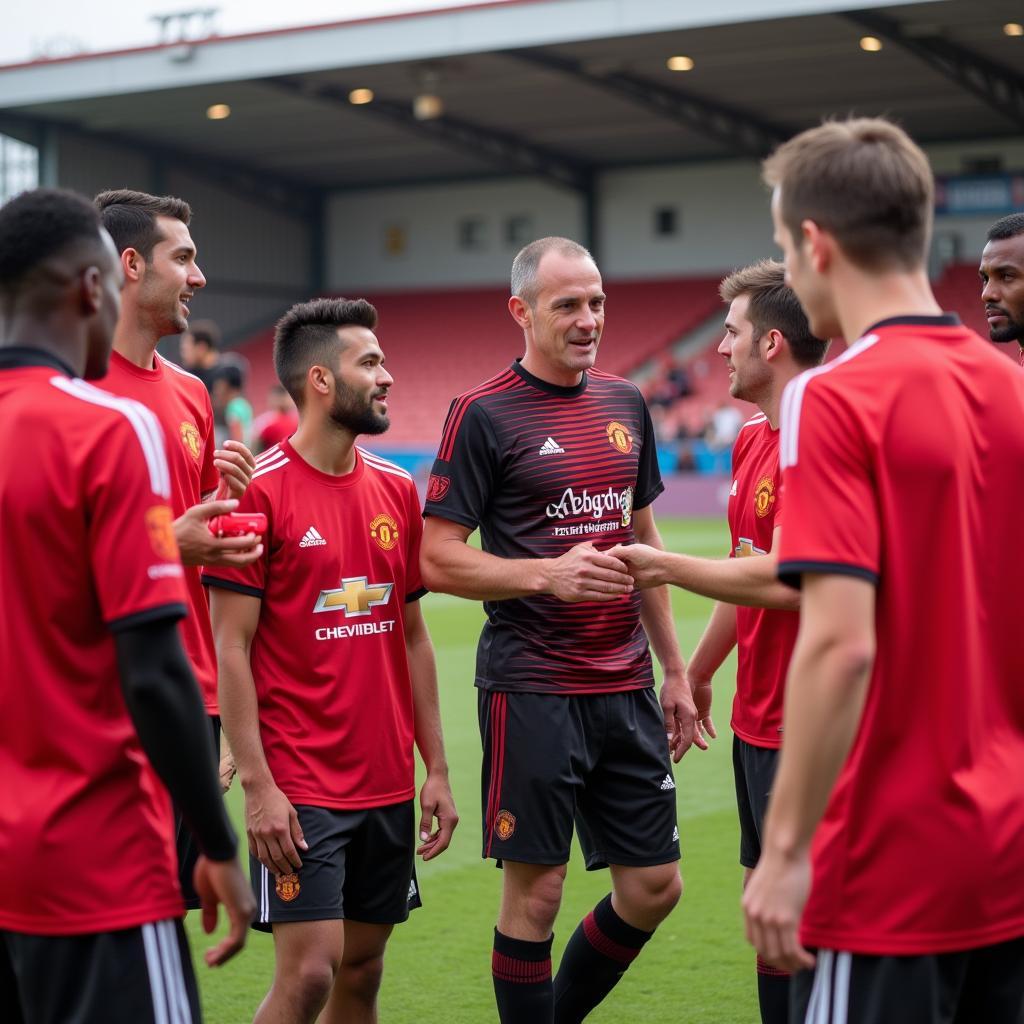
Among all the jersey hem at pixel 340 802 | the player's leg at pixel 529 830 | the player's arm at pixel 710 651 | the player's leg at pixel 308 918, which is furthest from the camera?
the player's arm at pixel 710 651

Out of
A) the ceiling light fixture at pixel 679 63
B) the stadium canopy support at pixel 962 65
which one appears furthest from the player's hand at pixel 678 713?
the ceiling light fixture at pixel 679 63

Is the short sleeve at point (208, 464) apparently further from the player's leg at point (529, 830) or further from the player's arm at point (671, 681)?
the player's arm at point (671, 681)

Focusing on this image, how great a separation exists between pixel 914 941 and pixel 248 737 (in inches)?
84.5

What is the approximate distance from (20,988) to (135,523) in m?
0.88

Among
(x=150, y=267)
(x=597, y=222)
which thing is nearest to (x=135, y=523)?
(x=150, y=267)

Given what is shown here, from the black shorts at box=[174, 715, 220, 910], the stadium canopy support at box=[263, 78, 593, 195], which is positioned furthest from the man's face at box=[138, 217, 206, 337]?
the stadium canopy support at box=[263, 78, 593, 195]

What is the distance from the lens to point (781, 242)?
2729mm

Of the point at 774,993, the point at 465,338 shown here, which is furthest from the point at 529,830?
the point at 465,338

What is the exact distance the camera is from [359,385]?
4.48 metres

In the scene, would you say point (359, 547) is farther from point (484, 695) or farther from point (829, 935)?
point (829, 935)

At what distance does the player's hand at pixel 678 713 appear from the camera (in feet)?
16.6

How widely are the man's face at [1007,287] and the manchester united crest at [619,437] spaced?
136cm

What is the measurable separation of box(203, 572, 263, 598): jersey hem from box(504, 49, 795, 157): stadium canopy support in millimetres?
24167

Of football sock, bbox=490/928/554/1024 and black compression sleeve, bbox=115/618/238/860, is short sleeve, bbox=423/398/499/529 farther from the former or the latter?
black compression sleeve, bbox=115/618/238/860
